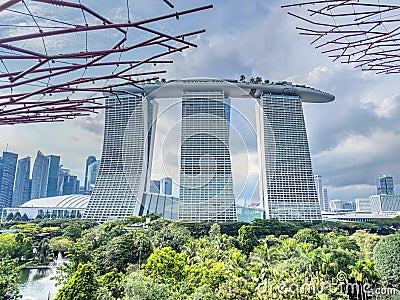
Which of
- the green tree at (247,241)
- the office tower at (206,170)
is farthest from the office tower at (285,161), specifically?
the green tree at (247,241)

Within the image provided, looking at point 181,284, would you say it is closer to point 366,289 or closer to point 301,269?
point 301,269

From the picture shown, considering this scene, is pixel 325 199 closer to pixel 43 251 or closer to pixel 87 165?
pixel 87 165

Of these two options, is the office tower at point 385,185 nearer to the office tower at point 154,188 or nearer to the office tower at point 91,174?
the office tower at point 154,188

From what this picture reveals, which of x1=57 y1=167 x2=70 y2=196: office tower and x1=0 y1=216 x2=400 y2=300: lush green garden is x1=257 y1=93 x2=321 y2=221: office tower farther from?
x1=57 y1=167 x2=70 y2=196: office tower

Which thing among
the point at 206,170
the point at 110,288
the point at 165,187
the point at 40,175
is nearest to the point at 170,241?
the point at 110,288

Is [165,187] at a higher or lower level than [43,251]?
higher
